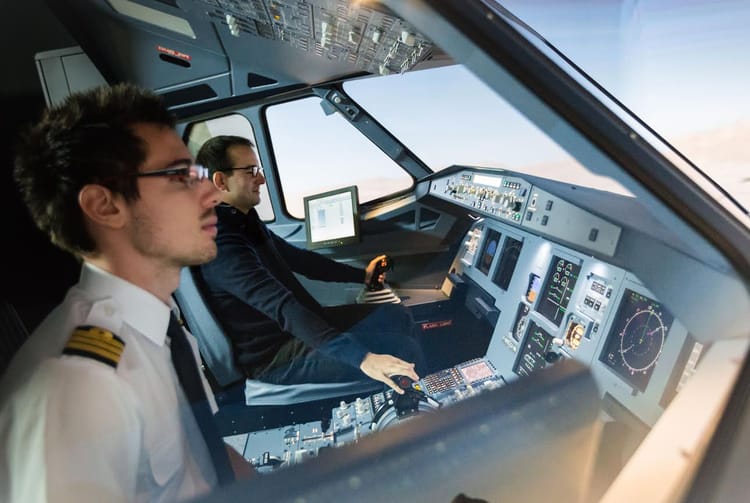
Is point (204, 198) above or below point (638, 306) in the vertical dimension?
above

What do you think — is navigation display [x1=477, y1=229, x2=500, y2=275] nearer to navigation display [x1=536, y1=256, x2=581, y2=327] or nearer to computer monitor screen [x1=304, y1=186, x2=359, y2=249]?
navigation display [x1=536, y1=256, x2=581, y2=327]

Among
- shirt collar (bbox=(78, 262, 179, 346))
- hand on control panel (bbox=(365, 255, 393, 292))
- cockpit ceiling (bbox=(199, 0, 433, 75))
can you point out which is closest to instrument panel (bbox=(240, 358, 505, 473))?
hand on control panel (bbox=(365, 255, 393, 292))

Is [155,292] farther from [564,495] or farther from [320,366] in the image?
[320,366]

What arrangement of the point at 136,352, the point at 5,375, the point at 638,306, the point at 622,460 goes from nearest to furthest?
the point at 5,375 < the point at 136,352 < the point at 622,460 < the point at 638,306

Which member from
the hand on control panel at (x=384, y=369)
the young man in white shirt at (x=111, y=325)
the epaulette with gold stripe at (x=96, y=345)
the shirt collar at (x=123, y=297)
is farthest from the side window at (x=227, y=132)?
the hand on control panel at (x=384, y=369)

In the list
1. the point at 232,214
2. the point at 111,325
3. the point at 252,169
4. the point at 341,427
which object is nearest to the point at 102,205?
the point at 111,325

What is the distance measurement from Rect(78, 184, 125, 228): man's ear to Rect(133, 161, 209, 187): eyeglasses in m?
0.08

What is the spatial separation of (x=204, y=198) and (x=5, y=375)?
461mm

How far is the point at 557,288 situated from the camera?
6.13 ft

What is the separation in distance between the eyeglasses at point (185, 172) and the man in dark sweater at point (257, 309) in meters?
0.82

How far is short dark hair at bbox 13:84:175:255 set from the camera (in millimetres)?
744

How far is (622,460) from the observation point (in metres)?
0.90

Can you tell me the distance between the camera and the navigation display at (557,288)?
1771mm

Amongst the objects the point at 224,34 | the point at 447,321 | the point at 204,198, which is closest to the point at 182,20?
the point at 224,34
